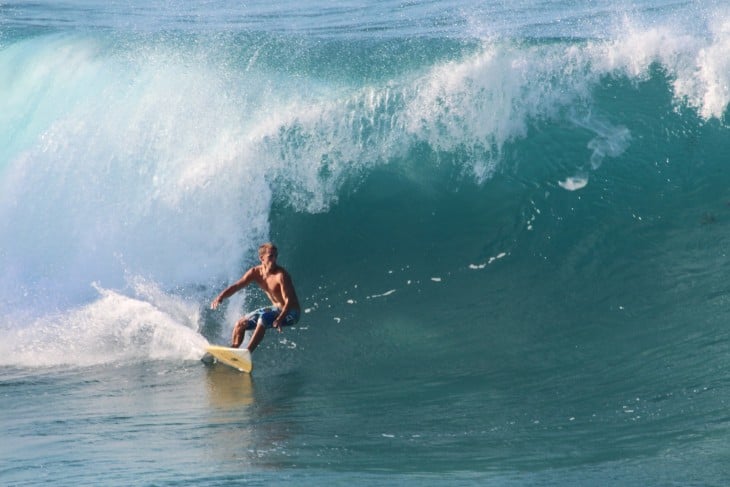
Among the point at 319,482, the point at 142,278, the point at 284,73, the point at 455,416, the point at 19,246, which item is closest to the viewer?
the point at 319,482

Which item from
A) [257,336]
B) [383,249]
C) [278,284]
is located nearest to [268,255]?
[278,284]

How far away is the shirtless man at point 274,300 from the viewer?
9.42 meters

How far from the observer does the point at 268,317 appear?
9555mm

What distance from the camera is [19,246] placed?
12727 millimetres

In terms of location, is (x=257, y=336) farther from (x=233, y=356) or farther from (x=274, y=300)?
(x=274, y=300)

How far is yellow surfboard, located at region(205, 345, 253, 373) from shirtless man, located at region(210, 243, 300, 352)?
8cm

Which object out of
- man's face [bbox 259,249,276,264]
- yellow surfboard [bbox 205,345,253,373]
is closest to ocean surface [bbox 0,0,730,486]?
yellow surfboard [bbox 205,345,253,373]

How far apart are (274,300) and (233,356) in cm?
62

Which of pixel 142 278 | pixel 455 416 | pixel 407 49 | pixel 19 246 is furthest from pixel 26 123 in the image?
pixel 455 416

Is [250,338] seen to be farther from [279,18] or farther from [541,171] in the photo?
[279,18]

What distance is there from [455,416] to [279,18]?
1220 centimetres

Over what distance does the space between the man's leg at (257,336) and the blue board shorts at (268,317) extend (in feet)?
0.16

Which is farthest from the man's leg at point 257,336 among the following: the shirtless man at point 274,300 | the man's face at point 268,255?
the man's face at point 268,255

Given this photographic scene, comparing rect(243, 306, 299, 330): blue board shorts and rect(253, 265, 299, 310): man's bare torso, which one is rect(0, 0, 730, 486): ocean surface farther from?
rect(253, 265, 299, 310): man's bare torso
